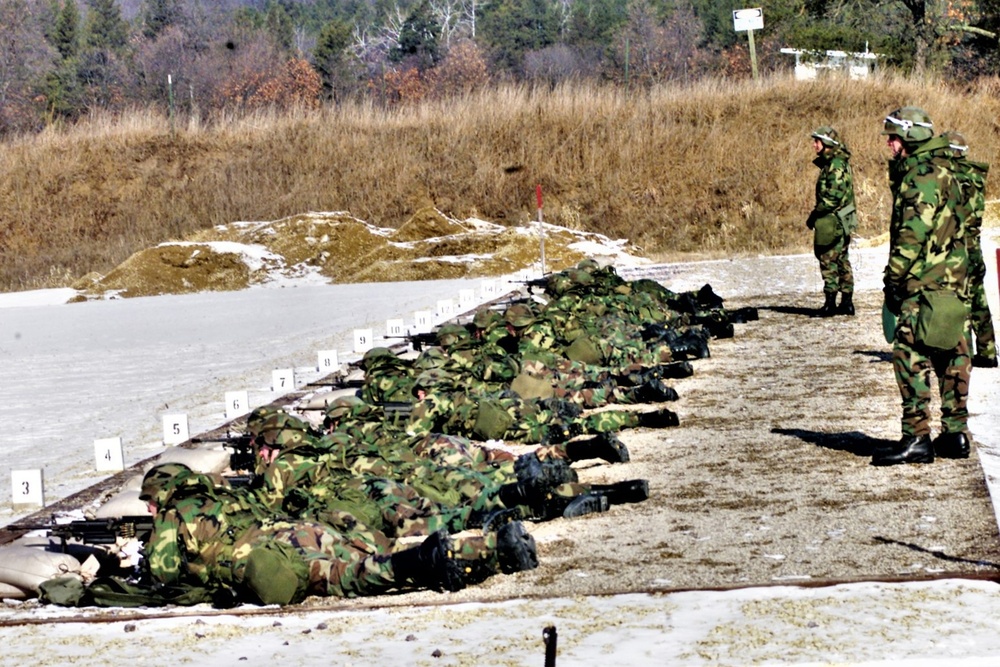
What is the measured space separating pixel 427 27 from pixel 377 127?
5030cm

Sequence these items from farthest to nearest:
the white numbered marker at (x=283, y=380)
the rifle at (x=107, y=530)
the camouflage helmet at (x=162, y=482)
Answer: the white numbered marker at (x=283, y=380)
the rifle at (x=107, y=530)
the camouflage helmet at (x=162, y=482)

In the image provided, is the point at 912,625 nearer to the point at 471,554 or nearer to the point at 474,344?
the point at 471,554

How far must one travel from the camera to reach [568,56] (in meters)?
87.6

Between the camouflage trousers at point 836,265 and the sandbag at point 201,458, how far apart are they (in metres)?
8.03

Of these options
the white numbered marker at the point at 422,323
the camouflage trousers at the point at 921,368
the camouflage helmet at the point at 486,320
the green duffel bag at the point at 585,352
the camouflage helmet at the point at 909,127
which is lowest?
the white numbered marker at the point at 422,323

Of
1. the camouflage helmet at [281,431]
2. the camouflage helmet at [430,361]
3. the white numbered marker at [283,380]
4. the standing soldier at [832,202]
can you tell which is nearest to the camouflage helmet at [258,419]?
the camouflage helmet at [281,431]

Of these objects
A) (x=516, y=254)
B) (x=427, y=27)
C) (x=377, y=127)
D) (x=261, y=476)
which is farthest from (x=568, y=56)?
(x=261, y=476)

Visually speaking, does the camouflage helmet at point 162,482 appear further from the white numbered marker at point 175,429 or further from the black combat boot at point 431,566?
the white numbered marker at point 175,429

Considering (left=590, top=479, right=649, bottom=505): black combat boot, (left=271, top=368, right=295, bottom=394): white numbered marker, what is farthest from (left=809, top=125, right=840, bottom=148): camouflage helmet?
(left=590, top=479, right=649, bottom=505): black combat boot

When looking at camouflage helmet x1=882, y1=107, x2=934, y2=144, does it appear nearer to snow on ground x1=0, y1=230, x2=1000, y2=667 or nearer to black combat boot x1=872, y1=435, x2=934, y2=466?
black combat boot x1=872, y1=435, x2=934, y2=466

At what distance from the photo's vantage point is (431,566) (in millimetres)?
6988

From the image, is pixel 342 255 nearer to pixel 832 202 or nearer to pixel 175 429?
pixel 832 202

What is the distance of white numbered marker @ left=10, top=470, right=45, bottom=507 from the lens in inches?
386

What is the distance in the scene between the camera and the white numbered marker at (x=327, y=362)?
15.7 metres
